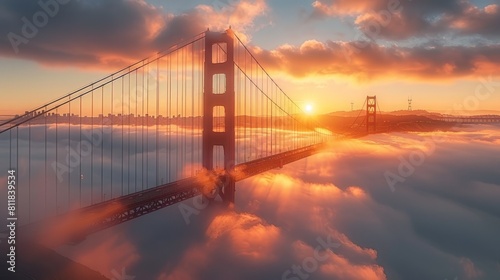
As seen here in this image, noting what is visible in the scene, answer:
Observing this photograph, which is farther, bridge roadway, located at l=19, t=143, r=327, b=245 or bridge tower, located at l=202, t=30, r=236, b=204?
bridge tower, located at l=202, t=30, r=236, b=204

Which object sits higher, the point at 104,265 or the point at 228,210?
the point at 228,210

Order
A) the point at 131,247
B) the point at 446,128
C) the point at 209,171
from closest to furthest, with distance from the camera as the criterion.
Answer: the point at 209,171 → the point at 131,247 → the point at 446,128

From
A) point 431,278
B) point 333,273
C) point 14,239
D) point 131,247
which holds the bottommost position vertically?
point 431,278

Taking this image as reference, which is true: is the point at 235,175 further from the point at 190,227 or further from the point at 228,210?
the point at 190,227

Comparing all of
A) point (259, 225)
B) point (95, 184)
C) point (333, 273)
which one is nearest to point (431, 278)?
point (333, 273)

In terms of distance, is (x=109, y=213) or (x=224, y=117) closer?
(x=109, y=213)

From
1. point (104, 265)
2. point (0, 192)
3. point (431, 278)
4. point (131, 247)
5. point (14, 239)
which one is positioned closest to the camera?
point (14, 239)

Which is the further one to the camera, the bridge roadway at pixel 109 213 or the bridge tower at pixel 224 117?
the bridge tower at pixel 224 117

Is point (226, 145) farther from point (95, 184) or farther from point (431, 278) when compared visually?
point (95, 184)

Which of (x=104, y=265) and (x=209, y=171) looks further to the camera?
(x=104, y=265)
